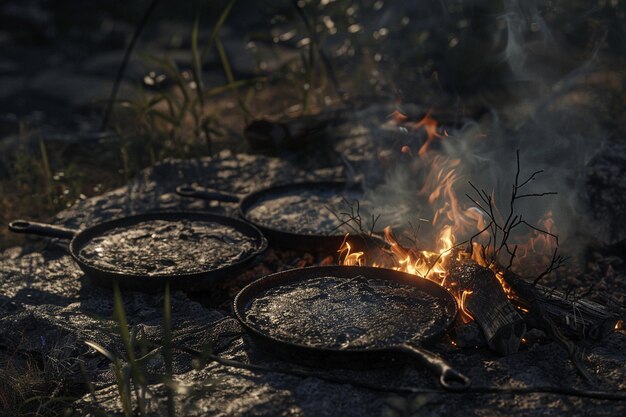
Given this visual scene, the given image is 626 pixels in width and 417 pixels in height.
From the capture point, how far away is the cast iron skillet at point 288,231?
355 centimetres

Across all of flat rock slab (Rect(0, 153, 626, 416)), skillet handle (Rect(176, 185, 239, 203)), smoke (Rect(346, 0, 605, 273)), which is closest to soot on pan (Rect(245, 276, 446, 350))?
flat rock slab (Rect(0, 153, 626, 416))

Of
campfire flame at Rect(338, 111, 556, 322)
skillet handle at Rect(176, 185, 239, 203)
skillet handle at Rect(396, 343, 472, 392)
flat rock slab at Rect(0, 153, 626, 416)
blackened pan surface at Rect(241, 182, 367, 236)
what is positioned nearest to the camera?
skillet handle at Rect(396, 343, 472, 392)

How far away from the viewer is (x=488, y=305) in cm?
269

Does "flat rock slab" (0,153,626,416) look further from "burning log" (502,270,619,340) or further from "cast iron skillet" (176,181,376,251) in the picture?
"cast iron skillet" (176,181,376,251)

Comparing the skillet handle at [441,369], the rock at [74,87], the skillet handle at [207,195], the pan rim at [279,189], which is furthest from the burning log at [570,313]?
the rock at [74,87]

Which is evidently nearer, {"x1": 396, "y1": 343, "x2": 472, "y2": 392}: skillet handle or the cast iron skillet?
{"x1": 396, "y1": 343, "x2": 472, "y2": 392}: skillet handle

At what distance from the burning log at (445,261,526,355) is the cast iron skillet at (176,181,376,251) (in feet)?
1.86

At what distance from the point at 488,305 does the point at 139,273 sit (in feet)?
5.22

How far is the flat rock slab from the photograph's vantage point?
7.44 ft

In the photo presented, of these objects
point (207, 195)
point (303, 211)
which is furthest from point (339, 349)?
point (207, 195)

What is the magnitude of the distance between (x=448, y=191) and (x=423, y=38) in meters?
3.90

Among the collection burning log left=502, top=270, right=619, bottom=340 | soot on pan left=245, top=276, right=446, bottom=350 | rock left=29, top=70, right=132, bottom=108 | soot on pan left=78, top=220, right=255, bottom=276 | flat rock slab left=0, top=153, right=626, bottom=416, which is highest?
rock left=29, top=70, right=132, bottom=108

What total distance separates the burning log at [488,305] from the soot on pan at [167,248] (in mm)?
1081

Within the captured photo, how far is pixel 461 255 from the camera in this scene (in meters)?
3.12
